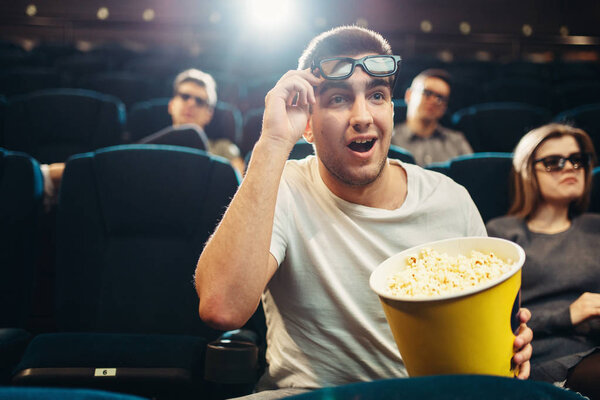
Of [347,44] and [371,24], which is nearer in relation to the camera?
[347,44]

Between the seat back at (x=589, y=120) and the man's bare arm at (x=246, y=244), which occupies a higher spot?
the seat back at (x=589, y=120)

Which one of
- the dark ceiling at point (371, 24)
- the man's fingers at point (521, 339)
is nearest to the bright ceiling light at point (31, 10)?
the dark ceiling at point (371, 24)

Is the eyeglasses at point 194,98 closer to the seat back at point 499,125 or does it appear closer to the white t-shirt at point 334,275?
the seat back at point 499,125

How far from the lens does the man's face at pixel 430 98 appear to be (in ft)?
7.51

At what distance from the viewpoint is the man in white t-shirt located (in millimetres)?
762

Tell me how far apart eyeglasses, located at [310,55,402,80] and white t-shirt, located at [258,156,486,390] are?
177 millimetres

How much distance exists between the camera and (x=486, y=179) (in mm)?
1271

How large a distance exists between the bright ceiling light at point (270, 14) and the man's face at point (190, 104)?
14.3 ft

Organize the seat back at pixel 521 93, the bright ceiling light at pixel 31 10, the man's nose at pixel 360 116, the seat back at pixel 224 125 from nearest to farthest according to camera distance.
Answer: the man's nose at pixel 360 116 < the seat back at pixel 224 125 < the seat back at pixel 521 93 < the bright ceiling light at pixel 31 10

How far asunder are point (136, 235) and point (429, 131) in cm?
160

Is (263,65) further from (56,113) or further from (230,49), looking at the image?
(56,113)

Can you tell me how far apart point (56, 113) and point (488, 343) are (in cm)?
218

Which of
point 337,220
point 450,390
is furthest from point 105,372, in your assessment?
point 450,390

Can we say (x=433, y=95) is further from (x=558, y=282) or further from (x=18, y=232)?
(x=18, y=232)
